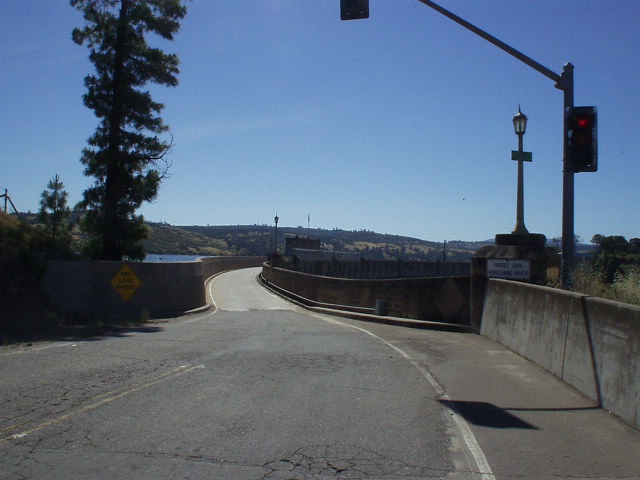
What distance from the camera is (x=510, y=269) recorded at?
602 inches

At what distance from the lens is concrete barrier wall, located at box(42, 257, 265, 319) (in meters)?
21.3

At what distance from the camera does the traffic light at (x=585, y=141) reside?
1127 cm

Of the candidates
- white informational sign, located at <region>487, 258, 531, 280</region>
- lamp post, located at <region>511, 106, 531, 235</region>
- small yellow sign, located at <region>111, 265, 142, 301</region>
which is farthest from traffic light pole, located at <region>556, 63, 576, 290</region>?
small yellow sign, located at <region>111, 265, 142, 301</region>

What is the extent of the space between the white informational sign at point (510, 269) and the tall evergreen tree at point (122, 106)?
17091 mm

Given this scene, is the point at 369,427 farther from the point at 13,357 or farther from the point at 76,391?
the point at 13,357

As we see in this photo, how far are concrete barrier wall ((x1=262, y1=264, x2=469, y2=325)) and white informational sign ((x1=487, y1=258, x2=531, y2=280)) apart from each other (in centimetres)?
155

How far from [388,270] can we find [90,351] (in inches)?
1407

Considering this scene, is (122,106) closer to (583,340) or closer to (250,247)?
(583,340)

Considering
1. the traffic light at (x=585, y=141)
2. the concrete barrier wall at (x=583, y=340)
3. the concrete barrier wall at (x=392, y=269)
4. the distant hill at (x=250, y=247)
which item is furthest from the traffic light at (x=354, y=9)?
the distant hill at (x=250, y=247)

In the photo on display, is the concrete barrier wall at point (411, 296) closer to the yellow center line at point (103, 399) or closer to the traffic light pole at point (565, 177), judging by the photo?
the traffic light pole at point (565, 177)

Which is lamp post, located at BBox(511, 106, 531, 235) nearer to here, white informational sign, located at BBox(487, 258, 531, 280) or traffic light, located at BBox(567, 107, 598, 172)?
white informational sign, located at BBox(487, 258, 531, 280)

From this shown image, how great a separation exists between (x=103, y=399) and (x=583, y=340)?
6.46 metres

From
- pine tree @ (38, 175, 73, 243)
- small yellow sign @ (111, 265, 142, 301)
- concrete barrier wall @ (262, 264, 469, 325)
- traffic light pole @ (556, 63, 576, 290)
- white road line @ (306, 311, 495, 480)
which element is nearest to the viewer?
white road line @ (306, 311, 495, 480)

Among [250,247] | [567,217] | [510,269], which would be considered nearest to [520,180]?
[510,269]
